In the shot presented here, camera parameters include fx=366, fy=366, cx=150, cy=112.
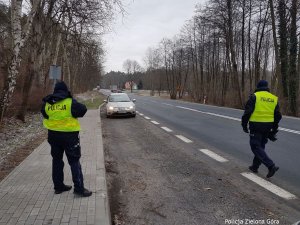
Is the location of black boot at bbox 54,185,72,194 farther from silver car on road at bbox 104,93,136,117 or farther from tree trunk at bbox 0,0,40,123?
silver car on road at bbox 104,93,136,117

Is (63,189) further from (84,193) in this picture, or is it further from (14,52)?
(14,52)

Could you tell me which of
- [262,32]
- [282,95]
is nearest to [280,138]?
[282,95]

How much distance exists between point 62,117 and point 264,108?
3.83 metres

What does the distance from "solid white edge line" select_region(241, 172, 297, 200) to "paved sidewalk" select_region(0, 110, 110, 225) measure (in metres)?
2.71

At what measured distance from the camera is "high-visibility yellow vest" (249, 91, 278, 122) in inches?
276

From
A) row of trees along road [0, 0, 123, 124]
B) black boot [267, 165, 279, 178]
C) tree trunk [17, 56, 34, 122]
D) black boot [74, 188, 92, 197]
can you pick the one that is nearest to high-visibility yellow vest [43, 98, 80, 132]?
black boot [74, 188, 92, 197]

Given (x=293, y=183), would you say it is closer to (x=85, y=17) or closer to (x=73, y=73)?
(x=85, y=17)

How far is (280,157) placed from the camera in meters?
8.62

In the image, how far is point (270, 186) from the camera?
6246 millimetres

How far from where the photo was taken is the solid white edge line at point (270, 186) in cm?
572

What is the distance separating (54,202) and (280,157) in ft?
18.3

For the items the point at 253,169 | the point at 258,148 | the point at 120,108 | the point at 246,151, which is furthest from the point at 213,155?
the point at 120,108

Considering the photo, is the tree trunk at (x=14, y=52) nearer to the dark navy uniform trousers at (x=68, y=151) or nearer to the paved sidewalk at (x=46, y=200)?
the paved sidewalk at (x=46, y=200)

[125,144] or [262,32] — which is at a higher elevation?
[262,32]
